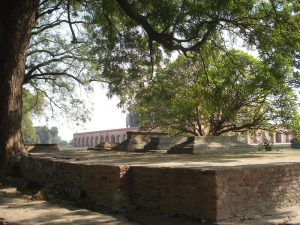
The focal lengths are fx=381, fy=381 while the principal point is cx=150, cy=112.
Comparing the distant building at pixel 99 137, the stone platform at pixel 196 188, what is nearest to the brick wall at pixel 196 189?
the stone platform at pixel 196 188

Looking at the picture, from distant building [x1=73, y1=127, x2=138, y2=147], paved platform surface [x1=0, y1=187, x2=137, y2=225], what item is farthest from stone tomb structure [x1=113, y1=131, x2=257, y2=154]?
distant building [x1=73, y1=127, x2=138, y2=147]

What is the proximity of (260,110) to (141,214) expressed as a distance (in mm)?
14441

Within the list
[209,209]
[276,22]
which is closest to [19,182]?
[209,209]

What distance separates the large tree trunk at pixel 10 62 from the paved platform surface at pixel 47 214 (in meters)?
3.48

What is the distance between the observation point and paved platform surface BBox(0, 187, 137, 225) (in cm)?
555

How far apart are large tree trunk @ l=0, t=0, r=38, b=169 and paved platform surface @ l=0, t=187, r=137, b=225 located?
3484 mm

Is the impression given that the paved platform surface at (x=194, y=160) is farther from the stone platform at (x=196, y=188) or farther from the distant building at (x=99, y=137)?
the distant building at (x=99, y=137)

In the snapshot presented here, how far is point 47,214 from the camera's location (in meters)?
6.02

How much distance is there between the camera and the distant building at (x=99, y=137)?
5950cm

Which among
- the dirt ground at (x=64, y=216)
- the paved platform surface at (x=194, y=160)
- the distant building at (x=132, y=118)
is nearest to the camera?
the dirt ground at (x=64, y=216)

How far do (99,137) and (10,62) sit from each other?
193 feet

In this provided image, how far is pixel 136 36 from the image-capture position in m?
12.7

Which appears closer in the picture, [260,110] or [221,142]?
[221,142]

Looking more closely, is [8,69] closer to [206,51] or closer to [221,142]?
[206,51]
